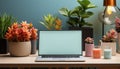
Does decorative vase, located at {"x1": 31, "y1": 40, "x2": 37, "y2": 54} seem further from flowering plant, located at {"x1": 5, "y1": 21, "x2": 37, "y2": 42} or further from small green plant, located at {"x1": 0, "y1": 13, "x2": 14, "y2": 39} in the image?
small green plant, located at {"x1": 0, "y1": 13, "x2": 14, "y2": 39}

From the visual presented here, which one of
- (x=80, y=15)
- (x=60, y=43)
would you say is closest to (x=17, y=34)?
(x=60, y=43)

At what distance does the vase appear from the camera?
6.49 feet

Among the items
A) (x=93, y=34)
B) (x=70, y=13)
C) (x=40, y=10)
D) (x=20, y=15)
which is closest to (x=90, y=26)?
(x=93, y=34)

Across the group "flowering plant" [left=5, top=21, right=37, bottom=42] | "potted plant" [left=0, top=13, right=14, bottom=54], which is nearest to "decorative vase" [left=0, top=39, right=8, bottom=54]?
"potted plant" [left=0, top=13, right=14, bottom=54]

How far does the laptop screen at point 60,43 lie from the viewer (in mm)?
1979

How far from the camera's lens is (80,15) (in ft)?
7.50

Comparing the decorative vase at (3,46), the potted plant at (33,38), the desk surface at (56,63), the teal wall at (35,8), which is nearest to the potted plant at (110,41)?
the desk surface at (56,63)

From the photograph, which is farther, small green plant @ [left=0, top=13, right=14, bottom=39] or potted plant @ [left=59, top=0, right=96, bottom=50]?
potted plant @ [left=59, top=0, right=96, bottom=50]

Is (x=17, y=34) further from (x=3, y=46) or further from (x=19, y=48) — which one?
(x=3, y=46)

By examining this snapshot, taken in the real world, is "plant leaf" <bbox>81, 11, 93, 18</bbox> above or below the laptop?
above

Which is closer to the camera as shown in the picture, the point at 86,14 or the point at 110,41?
the point at 110,41

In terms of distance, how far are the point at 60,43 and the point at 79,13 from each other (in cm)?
42

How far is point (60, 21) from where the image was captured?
231cm

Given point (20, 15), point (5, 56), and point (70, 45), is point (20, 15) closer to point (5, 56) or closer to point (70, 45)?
point (5, 56)
